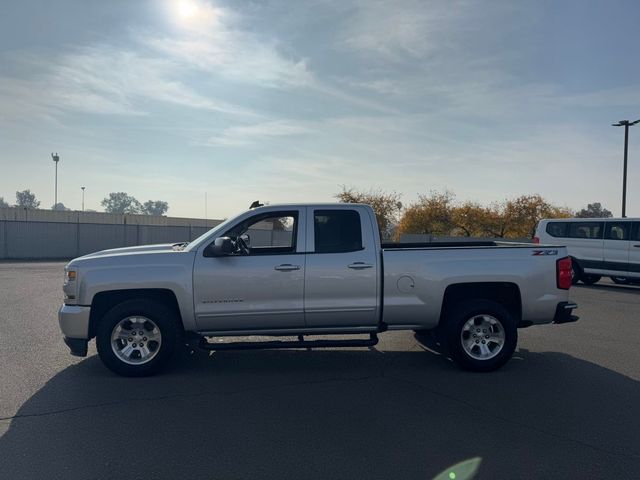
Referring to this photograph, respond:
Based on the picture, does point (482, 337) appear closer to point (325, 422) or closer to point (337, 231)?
point (337, 231)

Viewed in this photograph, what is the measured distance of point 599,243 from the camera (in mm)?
16266

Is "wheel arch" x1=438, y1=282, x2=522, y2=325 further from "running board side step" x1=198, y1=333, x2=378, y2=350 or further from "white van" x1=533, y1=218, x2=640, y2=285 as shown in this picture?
"white van" x1=533, y1=218, x2=640, y2=285

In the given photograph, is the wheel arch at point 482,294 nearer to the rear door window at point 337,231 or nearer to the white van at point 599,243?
the rear door window at point 337,231

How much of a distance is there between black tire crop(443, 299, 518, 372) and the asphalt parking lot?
0.53 feet

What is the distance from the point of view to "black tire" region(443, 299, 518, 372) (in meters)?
6.41

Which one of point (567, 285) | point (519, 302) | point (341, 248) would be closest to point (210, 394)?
point (341, 248)

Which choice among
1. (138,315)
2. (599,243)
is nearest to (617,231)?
(599,243)

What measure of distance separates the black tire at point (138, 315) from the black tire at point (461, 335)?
3.23m

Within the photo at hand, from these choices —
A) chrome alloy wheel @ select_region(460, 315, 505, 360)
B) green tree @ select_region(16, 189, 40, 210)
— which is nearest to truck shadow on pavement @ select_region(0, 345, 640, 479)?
chrome alloy wheel @ select_region(460, 315, 505, 360)

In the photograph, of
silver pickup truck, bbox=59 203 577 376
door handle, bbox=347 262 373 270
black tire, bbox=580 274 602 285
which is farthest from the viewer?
black tire, bbox=580 274 602 285

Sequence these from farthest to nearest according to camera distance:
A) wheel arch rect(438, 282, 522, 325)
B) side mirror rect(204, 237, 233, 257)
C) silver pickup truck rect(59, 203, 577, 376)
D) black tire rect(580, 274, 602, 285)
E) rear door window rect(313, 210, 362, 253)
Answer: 1. black tire rect(580, 274, 602, 285)
2. wheel arch rect(438, 282, 522, 325)
3. rear door window rect(313, 210, 362, 253)
4. silver pickup truck rect(59, 203, 577, 376)
5. side mirror rect(204, 237, 233, 257)

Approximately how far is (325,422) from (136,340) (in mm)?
2632

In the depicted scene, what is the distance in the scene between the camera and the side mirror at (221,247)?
6.06 meters

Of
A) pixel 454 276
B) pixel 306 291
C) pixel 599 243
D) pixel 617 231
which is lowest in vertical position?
pixel 306 291
